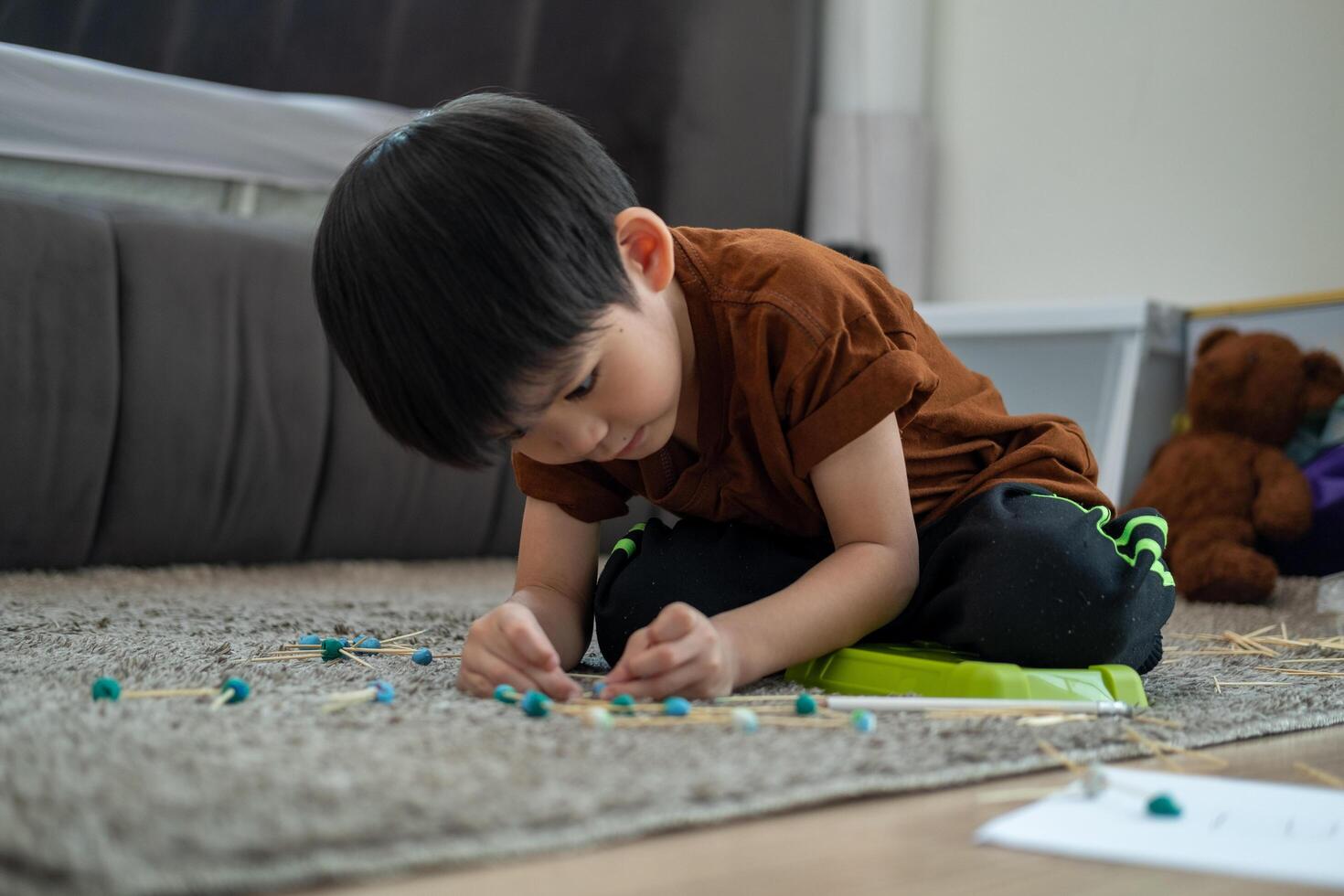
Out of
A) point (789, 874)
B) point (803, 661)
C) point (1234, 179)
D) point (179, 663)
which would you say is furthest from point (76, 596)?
point (1234, 179)

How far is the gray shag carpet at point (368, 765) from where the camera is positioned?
393mm

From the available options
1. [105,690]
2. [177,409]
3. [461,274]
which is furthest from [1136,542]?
[177,409]

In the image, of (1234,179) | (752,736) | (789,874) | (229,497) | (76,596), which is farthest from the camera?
(1234,179)

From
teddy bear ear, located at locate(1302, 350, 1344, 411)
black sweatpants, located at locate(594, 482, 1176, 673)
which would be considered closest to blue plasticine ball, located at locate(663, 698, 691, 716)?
black sweatpants, located at locate(594, 482, 1176, 673)

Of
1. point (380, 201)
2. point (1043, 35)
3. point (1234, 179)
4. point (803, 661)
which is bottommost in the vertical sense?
point (803, 661)

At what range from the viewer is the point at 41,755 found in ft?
1.61

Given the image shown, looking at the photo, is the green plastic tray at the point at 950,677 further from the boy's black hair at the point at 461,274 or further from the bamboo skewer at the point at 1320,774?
the boy's black hair at the point at 461,274

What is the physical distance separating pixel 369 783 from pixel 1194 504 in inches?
50.6

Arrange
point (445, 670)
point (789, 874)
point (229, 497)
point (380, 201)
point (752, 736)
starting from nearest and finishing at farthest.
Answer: point (789, 874) < point (752, 736) < point (380, 201) < point (445, 670) < point (229, 497)

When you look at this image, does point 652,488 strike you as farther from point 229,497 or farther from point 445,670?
point 229,497

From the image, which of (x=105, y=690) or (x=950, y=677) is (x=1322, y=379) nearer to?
(x=950, y=677)

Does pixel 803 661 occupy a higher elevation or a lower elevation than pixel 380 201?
lower

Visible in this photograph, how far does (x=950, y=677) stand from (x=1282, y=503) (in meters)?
0.91

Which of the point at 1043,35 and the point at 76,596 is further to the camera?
the point at 1043,35
